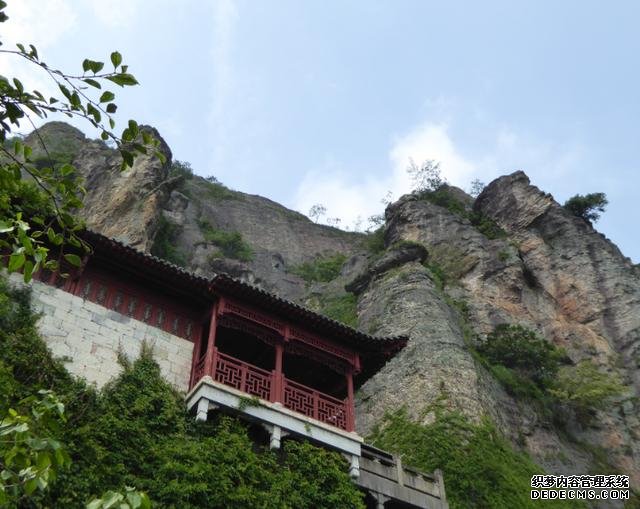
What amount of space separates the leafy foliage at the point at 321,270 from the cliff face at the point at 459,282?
2.62ft

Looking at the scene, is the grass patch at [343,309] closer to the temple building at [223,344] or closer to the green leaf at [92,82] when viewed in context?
the temple building at [223,344]

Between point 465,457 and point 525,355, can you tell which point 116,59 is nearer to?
point 465,457

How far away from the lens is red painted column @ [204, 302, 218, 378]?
1667 cm

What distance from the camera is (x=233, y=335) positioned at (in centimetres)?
1930

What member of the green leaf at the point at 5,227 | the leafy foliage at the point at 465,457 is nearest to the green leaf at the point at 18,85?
the green leaf at the point at 5,227

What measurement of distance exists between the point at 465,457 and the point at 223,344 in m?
9.39

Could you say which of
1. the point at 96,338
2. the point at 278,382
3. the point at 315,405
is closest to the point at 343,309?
the point at 315,405

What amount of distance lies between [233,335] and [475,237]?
88.8 feet

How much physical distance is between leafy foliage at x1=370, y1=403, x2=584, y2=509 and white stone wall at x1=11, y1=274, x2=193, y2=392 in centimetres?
930

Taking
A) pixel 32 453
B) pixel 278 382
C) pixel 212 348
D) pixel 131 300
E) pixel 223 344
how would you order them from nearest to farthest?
pixel 32 453
pixel 212 348
pixel 278 382
pixel 131 300
pixel 223 344

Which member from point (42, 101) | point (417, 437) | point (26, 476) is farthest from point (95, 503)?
point (417, 437)

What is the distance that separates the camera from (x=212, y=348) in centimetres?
1720

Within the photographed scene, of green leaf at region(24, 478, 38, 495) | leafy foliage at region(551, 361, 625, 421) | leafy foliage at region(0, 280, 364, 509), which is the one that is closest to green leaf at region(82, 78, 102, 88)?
green leaf at region(24, 478, 38, 495)

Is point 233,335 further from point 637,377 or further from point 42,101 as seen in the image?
point 637,377
